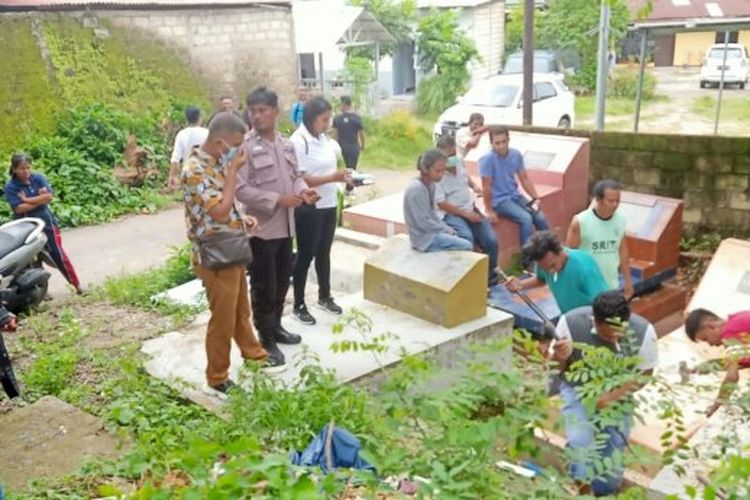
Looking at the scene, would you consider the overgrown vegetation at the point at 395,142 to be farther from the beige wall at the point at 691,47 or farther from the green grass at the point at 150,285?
the beige wall at the point at 691,47

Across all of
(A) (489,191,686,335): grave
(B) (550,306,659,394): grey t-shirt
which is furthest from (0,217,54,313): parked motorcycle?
(B) (550,306,659,394): grey t-shirt

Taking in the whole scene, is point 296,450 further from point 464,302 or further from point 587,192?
point 587,192

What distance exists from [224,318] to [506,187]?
385 cm

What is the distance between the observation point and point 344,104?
481 inches

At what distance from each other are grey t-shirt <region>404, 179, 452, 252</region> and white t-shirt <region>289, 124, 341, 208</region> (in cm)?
74

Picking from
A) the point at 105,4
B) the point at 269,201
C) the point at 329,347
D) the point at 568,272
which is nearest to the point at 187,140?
the point at 269,201

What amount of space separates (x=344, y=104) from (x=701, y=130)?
8584mm

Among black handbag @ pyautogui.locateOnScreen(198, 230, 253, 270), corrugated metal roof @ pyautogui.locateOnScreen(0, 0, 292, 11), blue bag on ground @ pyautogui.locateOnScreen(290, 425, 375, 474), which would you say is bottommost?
blue bag on ground @ pyautogui.locateOnScreen(290, 425, 375, 474)

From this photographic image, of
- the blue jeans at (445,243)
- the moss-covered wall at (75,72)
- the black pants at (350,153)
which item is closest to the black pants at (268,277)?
the blue jeans at (445,243)

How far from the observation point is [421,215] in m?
5.64

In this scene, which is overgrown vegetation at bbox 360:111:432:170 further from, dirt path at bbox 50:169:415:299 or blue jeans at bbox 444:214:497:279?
blue jeans at bbox 444:214:497:279

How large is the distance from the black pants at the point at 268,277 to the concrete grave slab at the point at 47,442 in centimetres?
111

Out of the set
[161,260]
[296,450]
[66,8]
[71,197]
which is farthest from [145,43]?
[296,450]

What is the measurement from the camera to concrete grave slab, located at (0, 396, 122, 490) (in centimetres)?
383
